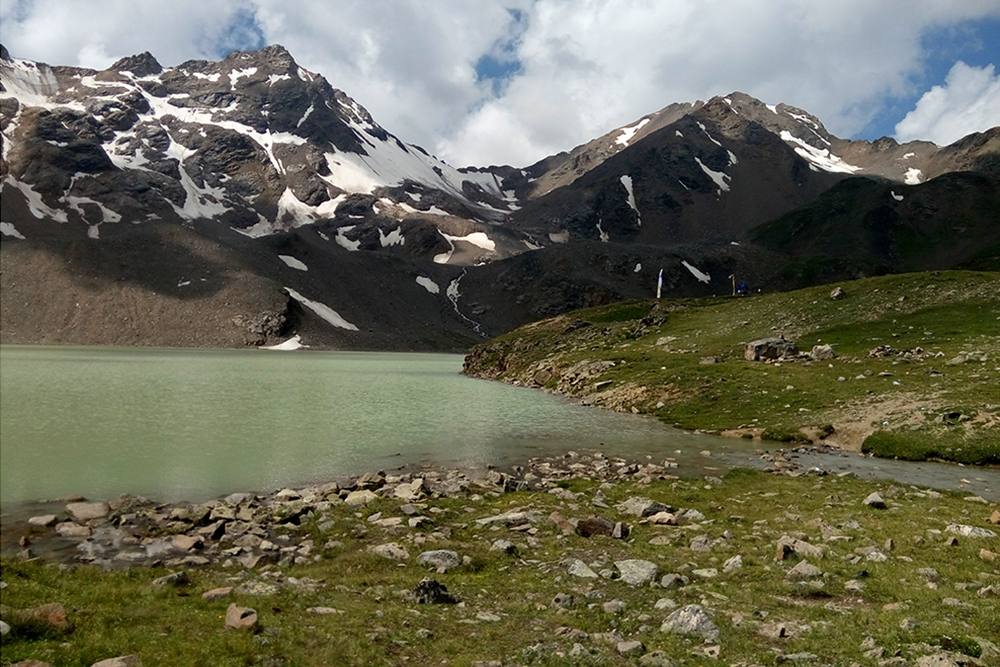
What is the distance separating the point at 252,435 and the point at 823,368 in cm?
4366

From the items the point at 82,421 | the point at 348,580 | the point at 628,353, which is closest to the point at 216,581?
the point at 348,580

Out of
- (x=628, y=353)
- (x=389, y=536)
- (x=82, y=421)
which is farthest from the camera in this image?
(x=628, y=353)

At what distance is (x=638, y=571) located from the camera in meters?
14.5

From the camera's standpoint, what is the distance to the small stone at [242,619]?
10.9 meters

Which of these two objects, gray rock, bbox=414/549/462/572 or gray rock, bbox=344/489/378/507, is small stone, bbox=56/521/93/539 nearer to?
gray rock, bbox=344/489/378/507

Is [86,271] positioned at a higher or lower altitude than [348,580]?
higher

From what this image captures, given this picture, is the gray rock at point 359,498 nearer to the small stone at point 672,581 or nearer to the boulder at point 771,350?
Result: the small stone at point 672,581

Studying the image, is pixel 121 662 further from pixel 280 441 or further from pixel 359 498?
pixel 280 441

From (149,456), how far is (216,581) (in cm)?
1837

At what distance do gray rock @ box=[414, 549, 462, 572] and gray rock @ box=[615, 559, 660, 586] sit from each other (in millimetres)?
4076

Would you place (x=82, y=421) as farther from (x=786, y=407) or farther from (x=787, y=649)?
(x=786, y=407)

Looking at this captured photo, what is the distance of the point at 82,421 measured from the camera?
121ft

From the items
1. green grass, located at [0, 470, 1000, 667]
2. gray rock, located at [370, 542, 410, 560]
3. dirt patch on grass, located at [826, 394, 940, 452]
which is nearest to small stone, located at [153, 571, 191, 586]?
green grass, located at [0, 470, 1000, 667]

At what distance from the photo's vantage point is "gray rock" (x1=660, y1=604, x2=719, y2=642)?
1115 cm
